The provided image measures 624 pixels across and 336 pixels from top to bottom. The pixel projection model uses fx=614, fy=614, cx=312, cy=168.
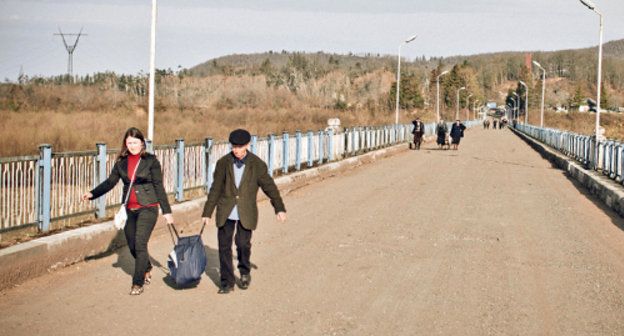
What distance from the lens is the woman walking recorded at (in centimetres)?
581

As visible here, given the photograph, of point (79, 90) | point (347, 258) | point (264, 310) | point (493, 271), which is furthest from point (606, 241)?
point (79, 90)

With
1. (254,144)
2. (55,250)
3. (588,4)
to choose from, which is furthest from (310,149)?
(55,250)

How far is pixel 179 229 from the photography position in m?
9.57

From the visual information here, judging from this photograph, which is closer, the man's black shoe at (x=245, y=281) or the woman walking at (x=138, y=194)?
the woman walking at (x=138, y=194)

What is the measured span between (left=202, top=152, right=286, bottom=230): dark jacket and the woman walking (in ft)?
1.81

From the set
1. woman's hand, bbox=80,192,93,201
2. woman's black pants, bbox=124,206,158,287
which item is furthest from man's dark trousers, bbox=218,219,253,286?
woman's hand, bbox=80,192,93,201

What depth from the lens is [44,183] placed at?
7.30 metres

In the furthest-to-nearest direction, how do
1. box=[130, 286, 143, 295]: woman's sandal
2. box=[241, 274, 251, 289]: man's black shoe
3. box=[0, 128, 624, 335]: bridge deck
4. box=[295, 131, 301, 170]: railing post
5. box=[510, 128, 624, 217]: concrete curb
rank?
box=[295, 131, 301, 170]: railing post, box=[510, 128, 624, 217]: concrete curb, box=[241, 274, 251, 289]: man's black shoe, box=[130, 286, 143, 295]: woman's sandal, box=[0, 128, 624, 335]: bridge deck

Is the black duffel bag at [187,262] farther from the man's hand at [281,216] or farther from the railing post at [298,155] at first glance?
the railing post at [298,155]

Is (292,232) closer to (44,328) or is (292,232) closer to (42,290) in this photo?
(42,290)

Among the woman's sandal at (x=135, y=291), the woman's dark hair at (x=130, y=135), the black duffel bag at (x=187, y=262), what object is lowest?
the woman's sandal at (x=135, y=291)

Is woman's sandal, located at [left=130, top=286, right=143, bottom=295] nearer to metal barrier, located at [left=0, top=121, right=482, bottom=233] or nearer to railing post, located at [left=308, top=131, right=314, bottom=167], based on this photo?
metal barrier, located at [left=0, top=121, right=482, bottom=233]

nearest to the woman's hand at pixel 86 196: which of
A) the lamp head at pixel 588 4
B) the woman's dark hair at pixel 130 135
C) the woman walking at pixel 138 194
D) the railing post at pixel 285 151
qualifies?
the woman walking at pixel 138 194

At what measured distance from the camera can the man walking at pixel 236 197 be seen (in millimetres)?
5711
